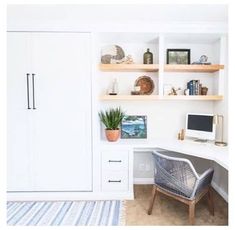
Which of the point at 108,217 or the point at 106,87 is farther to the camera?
the point at 106,87

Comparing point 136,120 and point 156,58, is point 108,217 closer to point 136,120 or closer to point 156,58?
point 136,120

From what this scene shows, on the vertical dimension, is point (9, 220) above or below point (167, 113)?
below

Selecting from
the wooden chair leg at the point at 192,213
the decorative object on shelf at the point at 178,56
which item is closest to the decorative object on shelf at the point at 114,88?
the decorative object on shelf at the point at 178,56

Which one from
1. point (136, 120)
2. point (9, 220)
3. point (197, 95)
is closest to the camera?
point (9, 220)

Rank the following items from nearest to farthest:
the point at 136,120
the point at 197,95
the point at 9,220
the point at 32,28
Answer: the point at 9,220
the point at 32,28
the point at 197,95
the point at 136,120

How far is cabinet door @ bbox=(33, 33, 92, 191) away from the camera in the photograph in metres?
2.58

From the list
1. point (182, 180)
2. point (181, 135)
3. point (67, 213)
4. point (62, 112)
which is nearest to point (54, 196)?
point (67, 213)

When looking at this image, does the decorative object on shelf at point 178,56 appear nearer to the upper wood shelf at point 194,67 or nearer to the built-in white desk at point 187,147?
the upper wood shelf at point 194,67

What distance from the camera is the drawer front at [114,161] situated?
2.68 meters

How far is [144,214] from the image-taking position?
235 centimetres

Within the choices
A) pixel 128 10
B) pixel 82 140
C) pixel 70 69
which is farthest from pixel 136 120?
pixel 128 10

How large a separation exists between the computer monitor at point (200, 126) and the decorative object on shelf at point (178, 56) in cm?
79

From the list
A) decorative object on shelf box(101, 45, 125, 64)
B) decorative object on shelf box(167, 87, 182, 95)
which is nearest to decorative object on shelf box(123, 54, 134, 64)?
decorative object on shelf box(101, 45, 125, 64)

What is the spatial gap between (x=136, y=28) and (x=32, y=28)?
4.14 ft
